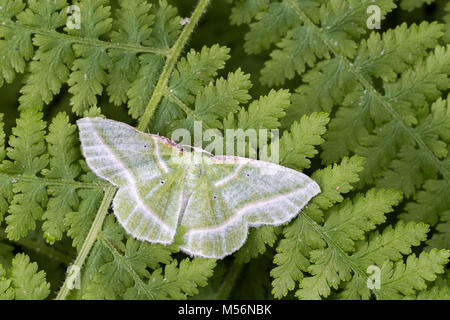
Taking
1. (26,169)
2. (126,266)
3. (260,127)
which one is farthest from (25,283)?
(260,127)

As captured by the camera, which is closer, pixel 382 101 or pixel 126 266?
pixel 126 266

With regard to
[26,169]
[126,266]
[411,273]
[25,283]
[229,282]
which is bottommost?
[229,282]

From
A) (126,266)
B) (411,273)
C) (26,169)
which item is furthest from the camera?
(26,169)

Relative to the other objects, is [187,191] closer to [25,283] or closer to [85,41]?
[25,283]

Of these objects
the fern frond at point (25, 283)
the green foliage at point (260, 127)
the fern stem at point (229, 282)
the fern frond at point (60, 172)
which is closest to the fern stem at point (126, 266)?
the green foliage at point (260, 127)

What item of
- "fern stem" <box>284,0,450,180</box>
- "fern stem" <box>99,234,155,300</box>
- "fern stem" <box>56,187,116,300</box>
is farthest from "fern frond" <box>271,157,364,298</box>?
"fern stem" <box>56,187,116,300</box>

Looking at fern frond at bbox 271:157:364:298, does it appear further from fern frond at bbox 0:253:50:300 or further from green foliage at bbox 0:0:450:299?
fern frond at bbox 0:253:50:300

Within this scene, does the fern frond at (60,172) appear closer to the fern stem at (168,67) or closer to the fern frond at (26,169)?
the fern frond at (26,169)

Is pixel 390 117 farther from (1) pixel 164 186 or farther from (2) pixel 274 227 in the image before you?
(1) pixel 164 186
